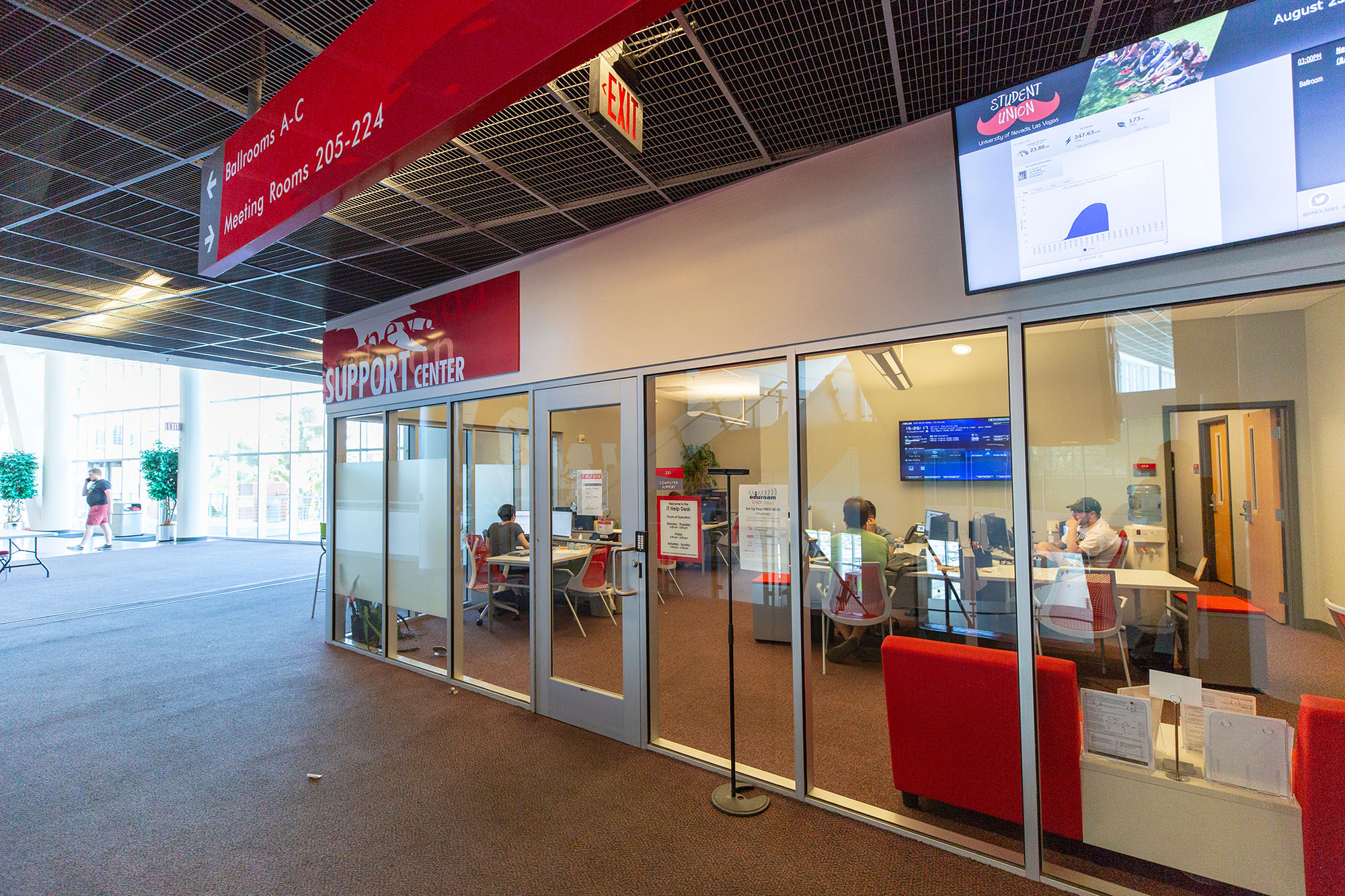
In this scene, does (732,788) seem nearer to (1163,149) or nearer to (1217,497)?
(1217,497)

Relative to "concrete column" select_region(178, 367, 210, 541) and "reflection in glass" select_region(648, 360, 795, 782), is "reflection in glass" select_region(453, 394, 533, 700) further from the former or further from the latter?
"concrete column" select_region(178, 367, 210, 541)

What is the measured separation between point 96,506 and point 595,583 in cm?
1566

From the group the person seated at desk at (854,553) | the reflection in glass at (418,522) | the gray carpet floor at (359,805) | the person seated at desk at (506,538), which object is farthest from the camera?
the person seated at desk at (506,538)

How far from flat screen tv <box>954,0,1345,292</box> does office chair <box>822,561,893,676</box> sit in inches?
96.6

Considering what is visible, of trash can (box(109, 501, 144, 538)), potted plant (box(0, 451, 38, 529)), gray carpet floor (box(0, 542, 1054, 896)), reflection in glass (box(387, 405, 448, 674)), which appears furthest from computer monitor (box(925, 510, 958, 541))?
potted plant (box(0, 451, 38, 529))

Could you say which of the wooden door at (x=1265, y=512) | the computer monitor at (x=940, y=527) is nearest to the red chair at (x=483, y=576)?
the computer monitor at (x=940, y=527)

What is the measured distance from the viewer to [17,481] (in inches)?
593

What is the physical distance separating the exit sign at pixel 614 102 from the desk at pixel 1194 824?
3.15 meters

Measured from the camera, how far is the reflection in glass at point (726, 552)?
3.36 meters

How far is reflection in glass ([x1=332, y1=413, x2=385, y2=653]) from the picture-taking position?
5.54 meters

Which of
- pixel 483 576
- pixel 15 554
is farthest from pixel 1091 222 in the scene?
pixel 15 554

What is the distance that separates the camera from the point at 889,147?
2.87 metres

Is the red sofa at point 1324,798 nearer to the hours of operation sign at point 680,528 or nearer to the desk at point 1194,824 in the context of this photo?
the desk at point 1194,824

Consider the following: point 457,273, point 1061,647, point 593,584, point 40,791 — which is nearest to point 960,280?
point 1061,647
